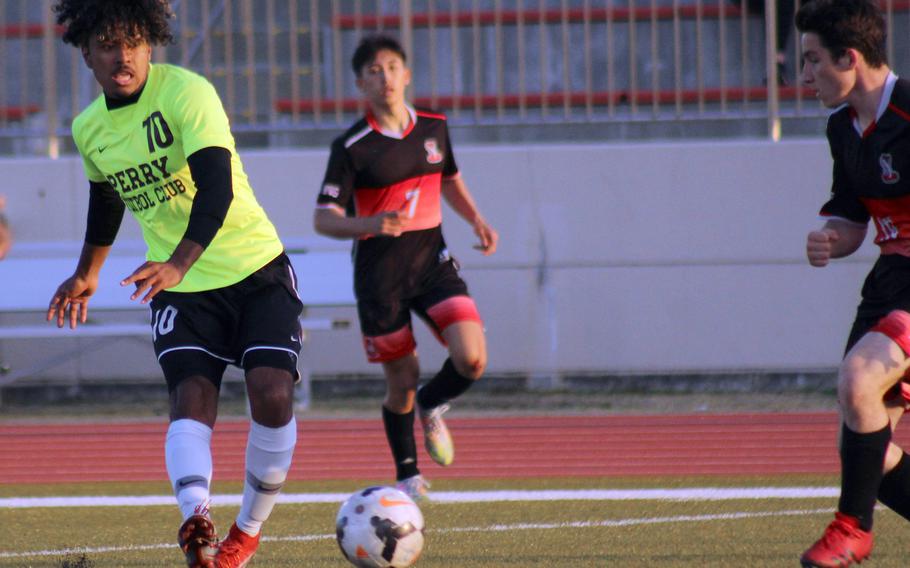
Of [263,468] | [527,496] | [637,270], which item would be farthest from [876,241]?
[637,270]

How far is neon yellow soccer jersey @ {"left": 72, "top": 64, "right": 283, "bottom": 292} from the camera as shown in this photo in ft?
14.6

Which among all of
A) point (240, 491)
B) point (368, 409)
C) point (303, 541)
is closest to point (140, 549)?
point (303, 541)

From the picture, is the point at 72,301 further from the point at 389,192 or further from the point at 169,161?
the point at 389,192

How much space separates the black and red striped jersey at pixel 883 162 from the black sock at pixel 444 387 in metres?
2.44

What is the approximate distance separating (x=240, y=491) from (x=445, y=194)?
179cm

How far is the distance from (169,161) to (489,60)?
6.76m

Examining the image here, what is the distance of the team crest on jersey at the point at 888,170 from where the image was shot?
14.6 feet

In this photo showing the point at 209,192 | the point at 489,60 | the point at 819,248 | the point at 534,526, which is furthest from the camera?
the point at 489,60

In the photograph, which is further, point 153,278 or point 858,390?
→ point 858,390

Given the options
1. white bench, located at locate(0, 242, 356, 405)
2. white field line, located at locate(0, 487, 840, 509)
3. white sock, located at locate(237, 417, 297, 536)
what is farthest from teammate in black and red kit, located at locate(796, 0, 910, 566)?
white bench, located at locate(0, 242, 356, 405)

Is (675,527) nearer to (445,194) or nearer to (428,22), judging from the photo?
(445,194)

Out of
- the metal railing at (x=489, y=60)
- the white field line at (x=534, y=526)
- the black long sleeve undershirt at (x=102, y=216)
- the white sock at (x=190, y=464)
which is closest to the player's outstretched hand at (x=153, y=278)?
the white sock at (x=190, y=464)

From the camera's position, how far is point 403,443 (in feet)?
21.5

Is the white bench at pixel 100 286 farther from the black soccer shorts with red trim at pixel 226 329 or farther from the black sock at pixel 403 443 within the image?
the black soccer shorts with red trim at pixel 226 329
